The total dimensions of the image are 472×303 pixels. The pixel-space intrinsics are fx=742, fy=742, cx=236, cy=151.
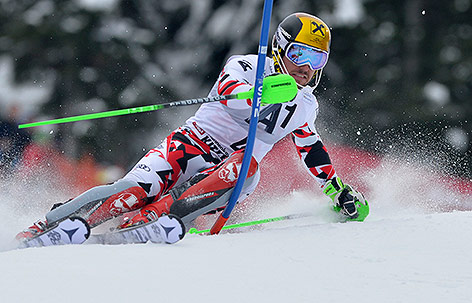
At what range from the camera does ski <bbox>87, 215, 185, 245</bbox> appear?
2.62 m

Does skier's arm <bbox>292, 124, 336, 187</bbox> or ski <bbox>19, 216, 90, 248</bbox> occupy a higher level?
ski <bbox>19, 216, 90, 248</bbox>

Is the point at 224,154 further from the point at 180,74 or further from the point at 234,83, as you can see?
the point at 180,74

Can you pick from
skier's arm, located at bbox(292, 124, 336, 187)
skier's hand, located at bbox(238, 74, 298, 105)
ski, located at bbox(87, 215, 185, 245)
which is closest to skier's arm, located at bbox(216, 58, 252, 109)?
skier's hand, located at bbox(238, 74, 298, 105)

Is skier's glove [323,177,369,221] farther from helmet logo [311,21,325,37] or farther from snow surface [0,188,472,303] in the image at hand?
helmet logo [311,21,325,37]

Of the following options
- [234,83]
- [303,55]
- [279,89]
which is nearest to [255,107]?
[279,89]

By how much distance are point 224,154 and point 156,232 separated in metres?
0.89

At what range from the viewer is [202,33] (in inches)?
423

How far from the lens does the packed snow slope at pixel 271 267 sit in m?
1.89

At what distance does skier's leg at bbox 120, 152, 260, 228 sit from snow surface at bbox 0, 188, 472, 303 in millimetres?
251

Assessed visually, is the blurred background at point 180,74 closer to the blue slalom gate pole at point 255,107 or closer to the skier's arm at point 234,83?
the skier's arm at point 234,83

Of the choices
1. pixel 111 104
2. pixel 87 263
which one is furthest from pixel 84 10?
pixel 87 263

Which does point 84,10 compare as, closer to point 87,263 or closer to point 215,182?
point 215,182

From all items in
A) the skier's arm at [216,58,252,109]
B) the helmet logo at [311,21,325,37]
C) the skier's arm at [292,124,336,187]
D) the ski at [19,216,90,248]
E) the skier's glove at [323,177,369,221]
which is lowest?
the skier's glove at [323,177,369,221]

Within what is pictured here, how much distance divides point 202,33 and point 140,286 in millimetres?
9073
